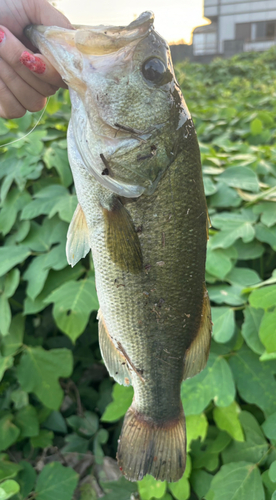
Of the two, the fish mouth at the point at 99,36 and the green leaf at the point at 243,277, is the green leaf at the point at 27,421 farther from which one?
the fish mouth at the point at 99,36

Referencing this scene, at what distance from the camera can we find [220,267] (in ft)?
5.88

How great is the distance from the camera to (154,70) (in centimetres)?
102

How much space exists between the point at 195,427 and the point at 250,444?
0.78ft

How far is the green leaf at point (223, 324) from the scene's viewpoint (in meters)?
1.57

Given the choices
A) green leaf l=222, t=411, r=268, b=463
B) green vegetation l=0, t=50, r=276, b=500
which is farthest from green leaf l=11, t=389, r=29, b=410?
green leaf l=222, t=411, r=268, b=463

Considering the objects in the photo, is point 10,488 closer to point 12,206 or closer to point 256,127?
point 12,206

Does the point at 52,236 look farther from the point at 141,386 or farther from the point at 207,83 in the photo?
the point at 207,83

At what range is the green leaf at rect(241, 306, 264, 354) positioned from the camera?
1595mm

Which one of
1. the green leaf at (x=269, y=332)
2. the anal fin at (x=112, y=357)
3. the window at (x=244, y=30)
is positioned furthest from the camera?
the window at (x=244, y=30)

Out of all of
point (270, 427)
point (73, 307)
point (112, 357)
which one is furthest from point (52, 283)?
point (270, 427)

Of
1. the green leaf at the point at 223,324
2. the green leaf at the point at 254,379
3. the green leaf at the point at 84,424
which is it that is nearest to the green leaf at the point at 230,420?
the green leaf at the point at 254,379

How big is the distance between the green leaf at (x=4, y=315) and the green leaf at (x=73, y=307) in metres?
0.25

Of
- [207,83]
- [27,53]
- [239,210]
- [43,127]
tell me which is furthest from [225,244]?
[207,83]

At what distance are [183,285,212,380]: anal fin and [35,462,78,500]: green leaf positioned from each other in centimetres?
102
